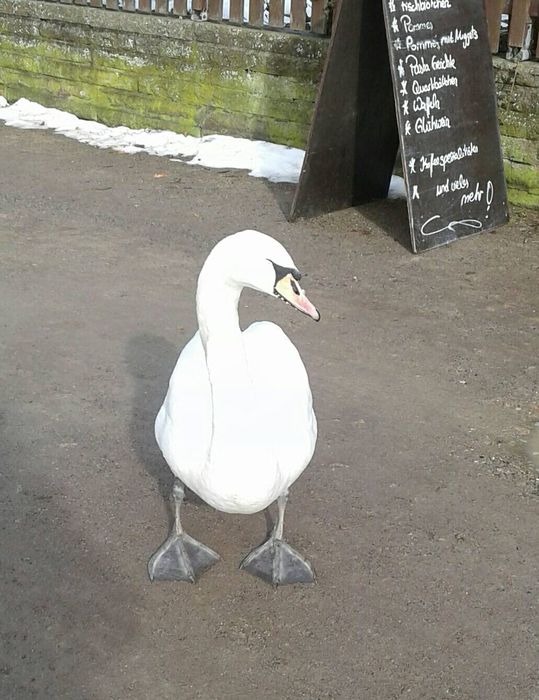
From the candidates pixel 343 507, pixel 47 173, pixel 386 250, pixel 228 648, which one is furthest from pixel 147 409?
pixel 47 173

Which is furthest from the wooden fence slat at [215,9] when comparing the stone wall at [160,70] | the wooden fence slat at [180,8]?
the wooden fence slat at [180,8]

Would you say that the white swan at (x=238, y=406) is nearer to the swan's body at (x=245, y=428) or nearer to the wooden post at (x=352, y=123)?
the swan's body at (x=245, y=428)

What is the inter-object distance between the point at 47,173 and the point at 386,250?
3206 millimetres

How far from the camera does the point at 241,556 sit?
12.2 feet

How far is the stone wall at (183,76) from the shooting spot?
289 inches

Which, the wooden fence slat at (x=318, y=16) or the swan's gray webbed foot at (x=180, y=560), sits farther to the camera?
the wooden fence slat at (x=318, y=16)

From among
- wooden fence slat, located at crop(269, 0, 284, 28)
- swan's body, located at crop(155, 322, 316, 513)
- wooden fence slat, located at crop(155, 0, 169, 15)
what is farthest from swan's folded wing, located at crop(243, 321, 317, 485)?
wooden fence slat, located at crop(155, 0, 169, 15)

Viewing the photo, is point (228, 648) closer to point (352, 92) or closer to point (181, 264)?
point (181, 264)

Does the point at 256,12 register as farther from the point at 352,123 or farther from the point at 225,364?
the point at 225,364

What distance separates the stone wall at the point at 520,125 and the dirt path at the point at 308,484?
53 centimetres

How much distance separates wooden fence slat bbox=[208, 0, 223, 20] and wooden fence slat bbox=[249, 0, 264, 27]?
353 millimetres

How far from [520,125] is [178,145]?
10.9ft

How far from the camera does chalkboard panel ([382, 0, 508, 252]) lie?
21.1 ft

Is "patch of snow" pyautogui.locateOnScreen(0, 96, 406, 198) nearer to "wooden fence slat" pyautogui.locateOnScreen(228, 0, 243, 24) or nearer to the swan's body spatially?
"wooden fence slat" pyautogui.locateOnScreen(228, 0, 243, 24)
